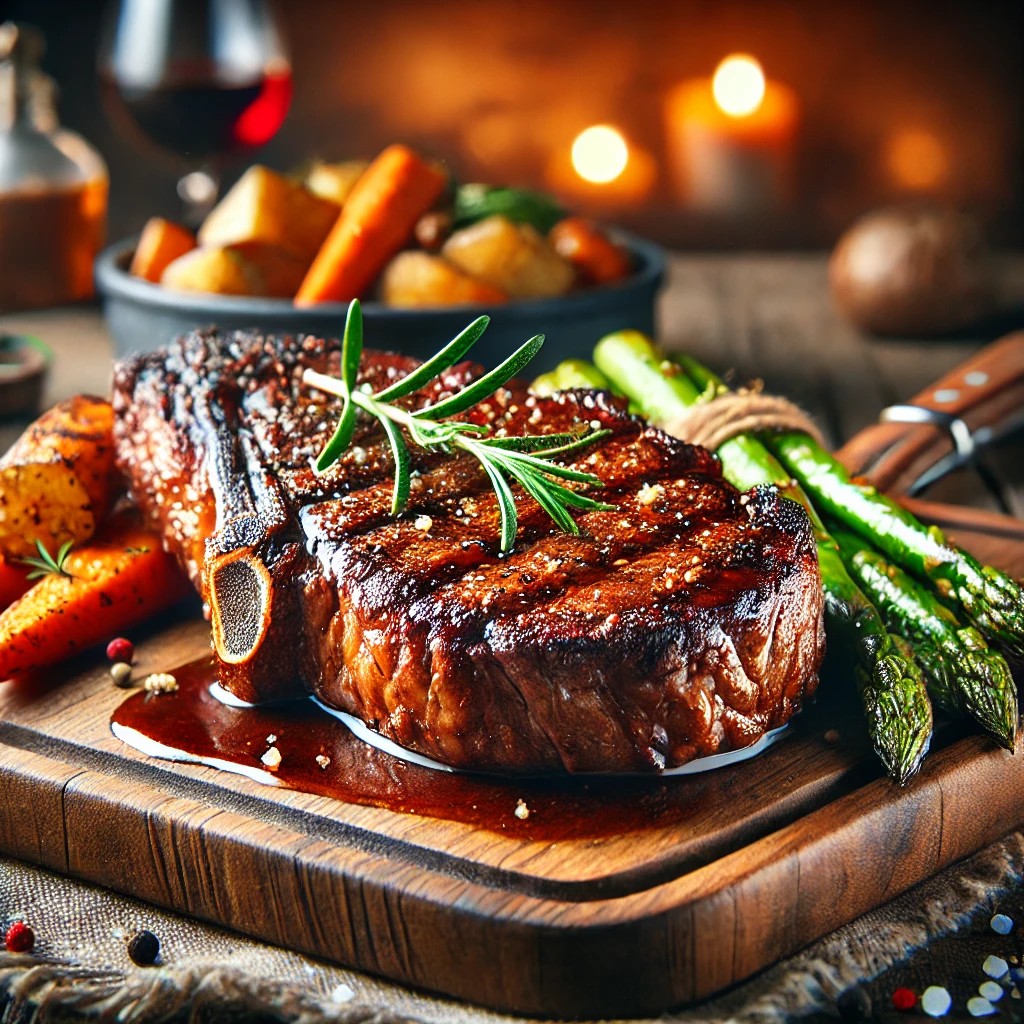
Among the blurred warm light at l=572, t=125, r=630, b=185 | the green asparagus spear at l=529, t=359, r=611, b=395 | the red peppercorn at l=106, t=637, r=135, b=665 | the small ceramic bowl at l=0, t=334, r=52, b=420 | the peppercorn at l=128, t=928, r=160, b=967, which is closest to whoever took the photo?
the peppercorn at l=128, t=928, r=160, b=967

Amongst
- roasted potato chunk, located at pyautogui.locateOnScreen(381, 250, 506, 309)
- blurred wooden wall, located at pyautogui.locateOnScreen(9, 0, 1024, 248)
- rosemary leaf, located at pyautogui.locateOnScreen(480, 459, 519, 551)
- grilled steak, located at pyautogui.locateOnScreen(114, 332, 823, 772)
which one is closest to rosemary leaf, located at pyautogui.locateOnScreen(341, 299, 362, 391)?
grilled steak, located at pyautogui.locateOnScreen(114, 332, 823, 772)

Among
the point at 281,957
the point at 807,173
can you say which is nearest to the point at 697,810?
the point at 281,957

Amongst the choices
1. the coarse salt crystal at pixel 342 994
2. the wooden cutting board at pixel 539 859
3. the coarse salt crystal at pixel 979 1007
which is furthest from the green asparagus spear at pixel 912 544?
the coarse salt crystal at pixel 342 994

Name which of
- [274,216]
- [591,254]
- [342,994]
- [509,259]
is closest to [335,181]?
[274,216]

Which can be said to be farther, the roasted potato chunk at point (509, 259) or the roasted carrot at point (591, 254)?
the roasted carrot at point (591, 254)

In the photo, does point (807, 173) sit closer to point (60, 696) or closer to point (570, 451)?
point (570, 451)

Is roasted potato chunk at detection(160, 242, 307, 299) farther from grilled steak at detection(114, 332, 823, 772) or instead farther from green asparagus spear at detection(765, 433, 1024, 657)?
green asparagus spear at detection(765, 433, 1024, 657)

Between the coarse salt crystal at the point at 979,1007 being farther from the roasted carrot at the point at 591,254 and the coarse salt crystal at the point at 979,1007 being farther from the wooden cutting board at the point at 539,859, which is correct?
the roasted carrot at the point at 591,254

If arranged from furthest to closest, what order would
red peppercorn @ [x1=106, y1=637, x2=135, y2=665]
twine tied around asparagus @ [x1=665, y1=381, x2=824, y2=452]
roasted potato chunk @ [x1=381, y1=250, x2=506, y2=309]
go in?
roasted potato chunk @ [x1=381, y1=250, x2=506, y2=309] → twine tied around asparagus @ [x1=665, y1=381, x2=824, y2=452] → red peppercorn @ [x1=106, y1=637, x2=135, y2=665]
